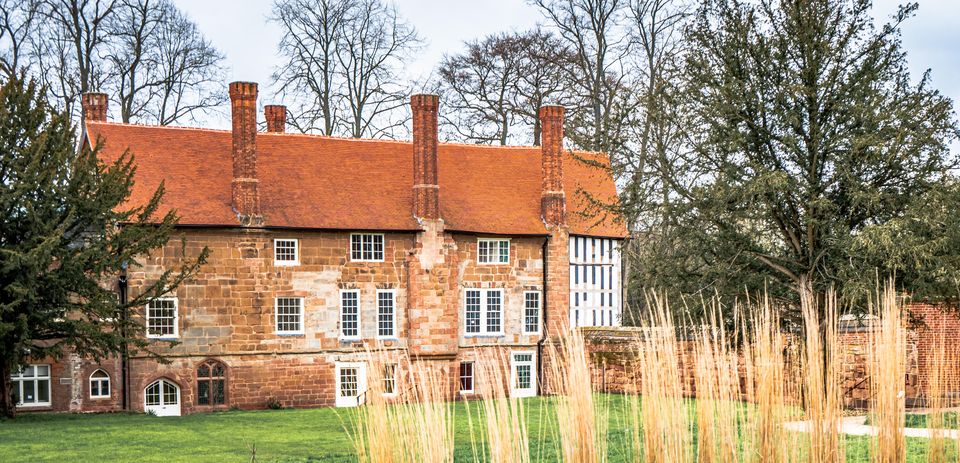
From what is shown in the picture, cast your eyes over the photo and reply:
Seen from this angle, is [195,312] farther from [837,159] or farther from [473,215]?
[837,159]

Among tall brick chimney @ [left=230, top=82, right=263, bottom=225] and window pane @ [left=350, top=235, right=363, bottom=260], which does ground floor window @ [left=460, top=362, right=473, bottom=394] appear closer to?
window pane @ [left=350, top=235, right=363, bottom=260]

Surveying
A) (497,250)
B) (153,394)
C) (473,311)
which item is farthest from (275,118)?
(153,394)

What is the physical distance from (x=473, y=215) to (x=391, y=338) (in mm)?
4208

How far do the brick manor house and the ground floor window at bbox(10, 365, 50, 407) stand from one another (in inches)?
1.3

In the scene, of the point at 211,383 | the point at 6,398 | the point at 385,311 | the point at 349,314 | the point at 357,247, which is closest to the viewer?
the point at 6,398

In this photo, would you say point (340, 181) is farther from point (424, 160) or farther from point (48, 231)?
point (48, 231)

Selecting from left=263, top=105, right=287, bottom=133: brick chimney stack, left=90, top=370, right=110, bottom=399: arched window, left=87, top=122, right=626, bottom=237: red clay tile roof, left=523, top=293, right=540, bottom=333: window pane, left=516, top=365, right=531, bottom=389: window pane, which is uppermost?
left=263, top=105, right=287, bottom=133: brick chimney stack

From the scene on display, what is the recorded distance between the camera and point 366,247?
29234 millimetres

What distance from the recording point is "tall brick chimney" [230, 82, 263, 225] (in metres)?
27.8

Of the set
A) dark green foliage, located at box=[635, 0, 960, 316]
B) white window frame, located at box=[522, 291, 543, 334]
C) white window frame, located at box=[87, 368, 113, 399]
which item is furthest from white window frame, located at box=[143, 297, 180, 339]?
dark green foliage, located at box=[635, 0, 960, 316]

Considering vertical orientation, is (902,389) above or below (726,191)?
below

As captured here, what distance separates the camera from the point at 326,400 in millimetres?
28531

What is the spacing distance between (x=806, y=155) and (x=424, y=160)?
13.1m

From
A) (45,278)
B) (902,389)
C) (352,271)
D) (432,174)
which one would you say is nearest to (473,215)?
(432,174)
